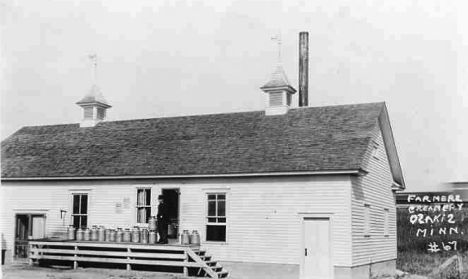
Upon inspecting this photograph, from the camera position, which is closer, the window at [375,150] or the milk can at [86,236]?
the window at [375,150]

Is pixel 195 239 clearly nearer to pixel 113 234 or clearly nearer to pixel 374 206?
pixel 113 234

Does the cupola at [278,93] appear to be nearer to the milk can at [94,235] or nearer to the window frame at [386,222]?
the window frame at [386,222]

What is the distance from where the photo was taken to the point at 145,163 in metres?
24.0

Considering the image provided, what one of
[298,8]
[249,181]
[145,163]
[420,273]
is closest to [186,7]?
[298,8]

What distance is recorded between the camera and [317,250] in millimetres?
20609

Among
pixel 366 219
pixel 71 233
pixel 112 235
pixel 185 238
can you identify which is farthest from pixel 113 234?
pixel 366 219

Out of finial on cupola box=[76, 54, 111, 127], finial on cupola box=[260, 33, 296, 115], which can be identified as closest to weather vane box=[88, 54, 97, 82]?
finial on cupola box=[76, 54, 111, 127]

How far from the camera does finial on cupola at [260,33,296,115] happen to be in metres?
25.7

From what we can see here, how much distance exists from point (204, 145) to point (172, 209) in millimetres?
2843

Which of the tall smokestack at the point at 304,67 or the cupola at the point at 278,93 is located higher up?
the tall smokestack at the point at 304,67

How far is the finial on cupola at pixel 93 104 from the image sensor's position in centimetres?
2914

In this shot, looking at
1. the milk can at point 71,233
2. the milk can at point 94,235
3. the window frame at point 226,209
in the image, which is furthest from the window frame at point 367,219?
the milk can at point 71,233

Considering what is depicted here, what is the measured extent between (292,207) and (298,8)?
285 inches

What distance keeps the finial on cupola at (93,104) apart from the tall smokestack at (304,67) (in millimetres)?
8918
